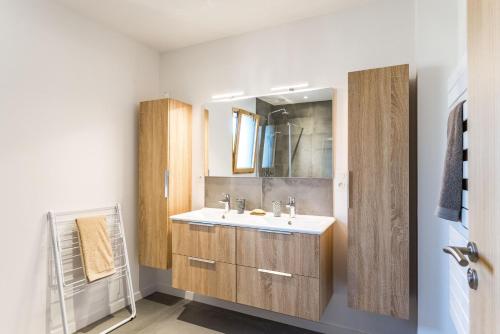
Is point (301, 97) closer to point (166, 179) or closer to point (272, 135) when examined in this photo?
point (272, 135)

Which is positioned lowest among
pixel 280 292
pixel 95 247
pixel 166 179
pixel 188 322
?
Result: pixel 188 322

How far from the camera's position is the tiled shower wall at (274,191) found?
243 centimetres

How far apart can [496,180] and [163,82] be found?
124 inches

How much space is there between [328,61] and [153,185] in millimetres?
1998

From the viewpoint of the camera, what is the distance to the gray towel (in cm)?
123

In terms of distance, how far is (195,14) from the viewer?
240 cm

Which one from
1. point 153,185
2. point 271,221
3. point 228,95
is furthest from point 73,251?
point 228,95

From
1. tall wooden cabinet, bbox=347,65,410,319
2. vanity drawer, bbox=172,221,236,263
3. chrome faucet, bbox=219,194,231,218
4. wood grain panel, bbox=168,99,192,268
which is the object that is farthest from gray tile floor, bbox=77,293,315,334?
chrome faucet, bbox=219,194,231,218

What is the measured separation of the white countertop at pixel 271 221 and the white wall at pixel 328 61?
0.85 ft

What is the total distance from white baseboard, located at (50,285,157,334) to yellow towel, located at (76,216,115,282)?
0.46m

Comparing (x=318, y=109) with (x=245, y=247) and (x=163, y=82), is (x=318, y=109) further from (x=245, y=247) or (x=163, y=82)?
(x=163, y=82)

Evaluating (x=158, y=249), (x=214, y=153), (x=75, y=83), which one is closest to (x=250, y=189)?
(x=214, y=153)

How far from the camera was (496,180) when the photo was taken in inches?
25.4

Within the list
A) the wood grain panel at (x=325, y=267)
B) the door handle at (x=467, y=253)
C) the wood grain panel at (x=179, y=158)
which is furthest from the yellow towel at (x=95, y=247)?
the door handle at (x=467, y=253)
